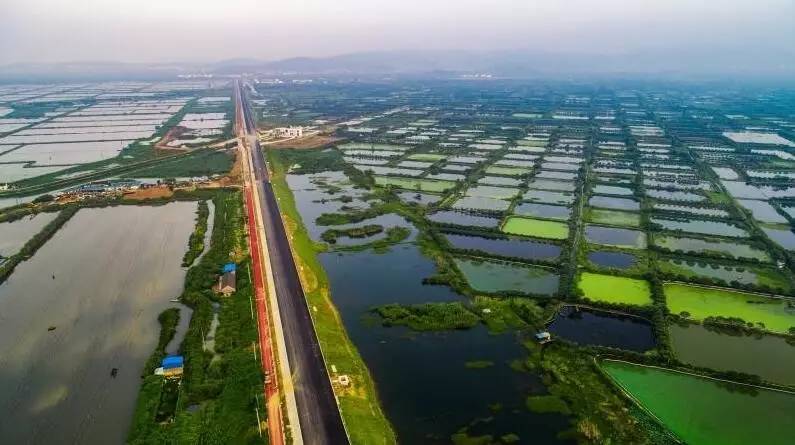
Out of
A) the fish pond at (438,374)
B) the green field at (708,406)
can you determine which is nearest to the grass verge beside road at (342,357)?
the fish pond at (438,374)

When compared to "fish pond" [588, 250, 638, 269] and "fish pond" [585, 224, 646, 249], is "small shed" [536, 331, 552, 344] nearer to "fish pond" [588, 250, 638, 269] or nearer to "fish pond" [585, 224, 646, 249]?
"fish pond" [588, 250, 638, 269]

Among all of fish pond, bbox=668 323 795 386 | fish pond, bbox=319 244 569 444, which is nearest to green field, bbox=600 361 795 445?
fish pond, bbox=668 323 795 386

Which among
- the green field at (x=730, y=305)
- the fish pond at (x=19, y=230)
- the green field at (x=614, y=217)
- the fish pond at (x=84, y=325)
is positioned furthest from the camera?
the green field at (x=614, y=217)

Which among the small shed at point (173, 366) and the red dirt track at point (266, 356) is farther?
the small shed at point (173, 366)

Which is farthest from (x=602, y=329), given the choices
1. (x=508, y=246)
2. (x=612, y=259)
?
(x=508, y=246)

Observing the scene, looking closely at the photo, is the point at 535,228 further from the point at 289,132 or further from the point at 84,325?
the point at 289,132

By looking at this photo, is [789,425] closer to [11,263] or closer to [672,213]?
[672,213]

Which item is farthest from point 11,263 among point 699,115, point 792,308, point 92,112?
point 699,115

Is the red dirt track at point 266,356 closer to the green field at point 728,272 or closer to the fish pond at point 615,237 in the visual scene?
the fish pond at point 615,237
